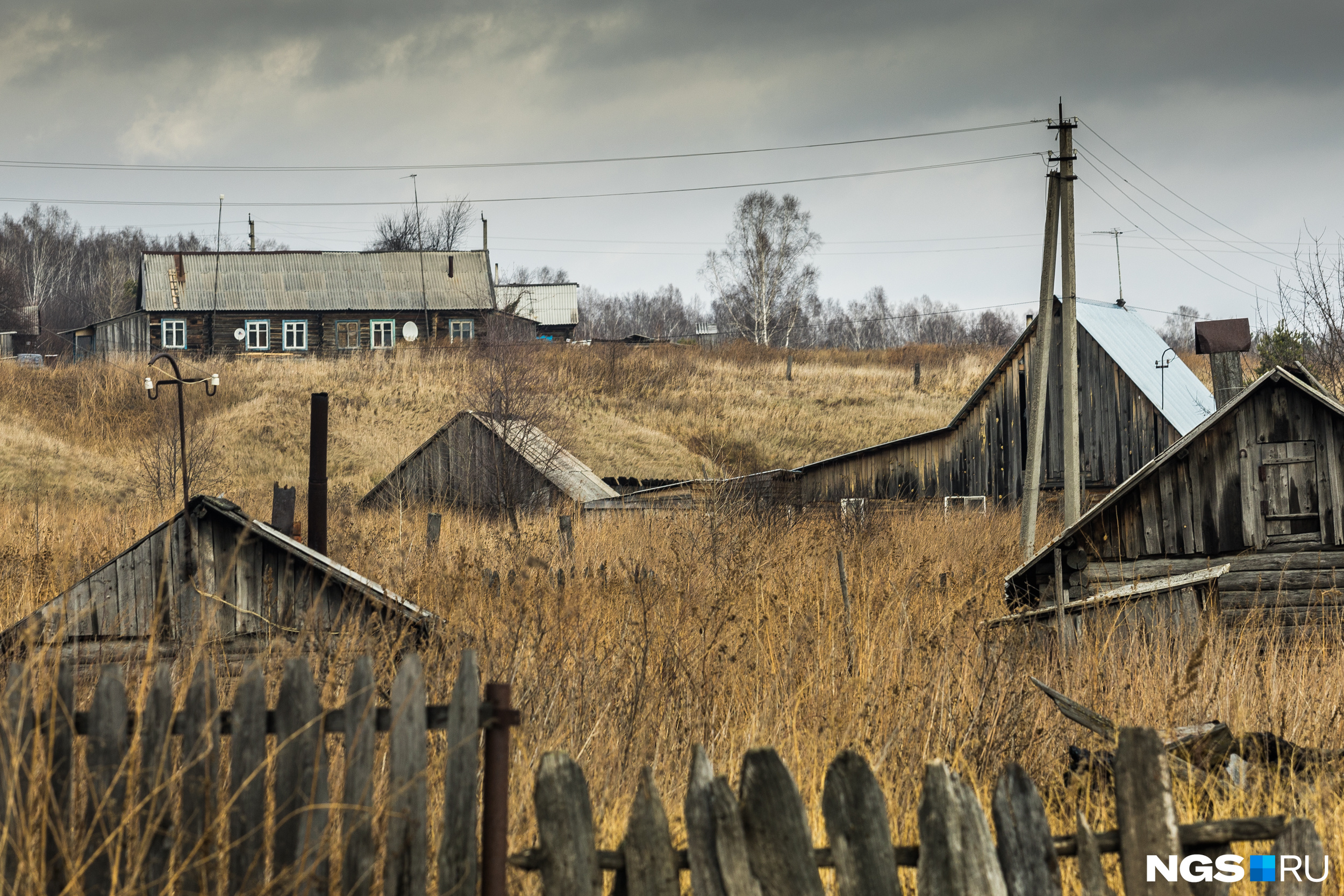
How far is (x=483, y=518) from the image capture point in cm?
2197

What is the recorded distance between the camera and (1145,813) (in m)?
2.84

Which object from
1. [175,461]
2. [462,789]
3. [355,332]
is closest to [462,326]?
[355,332]

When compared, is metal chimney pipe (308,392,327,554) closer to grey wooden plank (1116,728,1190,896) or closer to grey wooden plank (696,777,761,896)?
grey wooden plank (696,777,761,896)

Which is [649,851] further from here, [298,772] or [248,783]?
[248,783]

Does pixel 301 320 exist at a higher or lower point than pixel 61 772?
higher

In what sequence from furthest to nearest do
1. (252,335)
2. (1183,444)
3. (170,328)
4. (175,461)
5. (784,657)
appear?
(252,335) → (170,328) → (175,461) → (1183,444) → (784,657)

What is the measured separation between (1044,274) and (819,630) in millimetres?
10703

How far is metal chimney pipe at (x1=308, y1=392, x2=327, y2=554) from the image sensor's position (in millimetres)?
8797

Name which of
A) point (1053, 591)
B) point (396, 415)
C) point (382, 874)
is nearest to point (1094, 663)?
point (1053, 591)

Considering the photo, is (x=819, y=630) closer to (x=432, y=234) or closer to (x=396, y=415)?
(x=396, y=415)

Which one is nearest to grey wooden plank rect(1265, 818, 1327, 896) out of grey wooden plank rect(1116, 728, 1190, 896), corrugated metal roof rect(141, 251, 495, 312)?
grey wooden plank rect(1116, 728, 1190, 896)

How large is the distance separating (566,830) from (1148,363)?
901 inches

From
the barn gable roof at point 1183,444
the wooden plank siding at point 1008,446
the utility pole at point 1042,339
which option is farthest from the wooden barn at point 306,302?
the barn gable roof at point 1183,444

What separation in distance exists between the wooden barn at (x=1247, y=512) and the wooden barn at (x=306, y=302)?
36.1 metres
